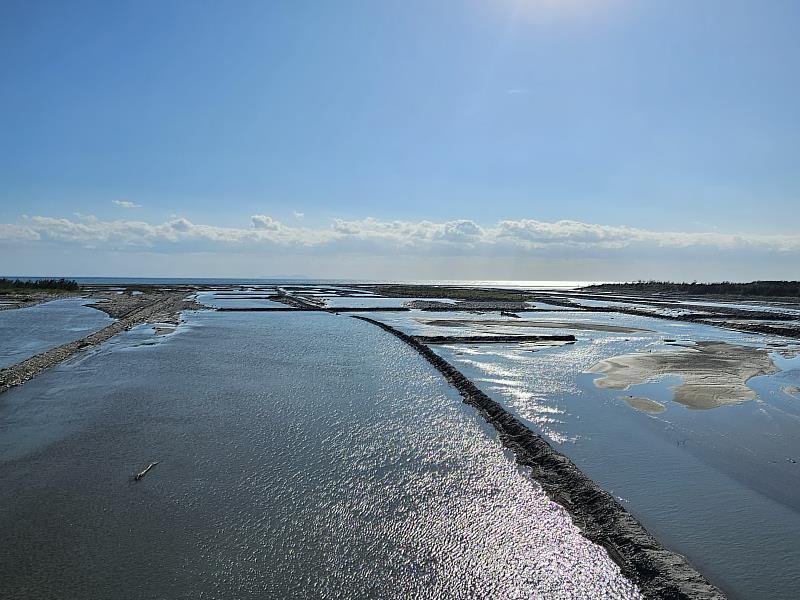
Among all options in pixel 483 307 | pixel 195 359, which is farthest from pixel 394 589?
pixel 483 307

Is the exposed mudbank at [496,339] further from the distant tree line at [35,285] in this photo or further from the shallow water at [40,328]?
the distant tree line at [35,285]

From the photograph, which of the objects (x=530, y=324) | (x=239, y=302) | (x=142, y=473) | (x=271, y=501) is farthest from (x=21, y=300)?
(x=271, y=501)

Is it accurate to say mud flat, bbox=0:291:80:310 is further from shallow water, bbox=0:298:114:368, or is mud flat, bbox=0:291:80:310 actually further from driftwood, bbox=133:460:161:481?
driftwood, bbox=133:460:161:481

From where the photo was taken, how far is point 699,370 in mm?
20875

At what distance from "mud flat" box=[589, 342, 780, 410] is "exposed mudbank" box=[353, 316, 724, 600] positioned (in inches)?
281

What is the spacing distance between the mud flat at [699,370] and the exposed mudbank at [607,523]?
7.13 m

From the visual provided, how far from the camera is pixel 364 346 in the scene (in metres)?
27.1

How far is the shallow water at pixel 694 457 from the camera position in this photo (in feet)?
23.8

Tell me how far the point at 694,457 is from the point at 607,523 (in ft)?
15.1

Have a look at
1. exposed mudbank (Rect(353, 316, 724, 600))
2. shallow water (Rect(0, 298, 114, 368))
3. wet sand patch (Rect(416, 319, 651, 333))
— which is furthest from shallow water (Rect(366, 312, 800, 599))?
shallow water (Rect(0, 298, 114, 368))

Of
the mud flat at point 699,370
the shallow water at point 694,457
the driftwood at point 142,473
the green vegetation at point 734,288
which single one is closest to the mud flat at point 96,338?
the driftwood at point 142,473

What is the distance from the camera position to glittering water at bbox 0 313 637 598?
641cm

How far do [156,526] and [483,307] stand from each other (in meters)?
50.2

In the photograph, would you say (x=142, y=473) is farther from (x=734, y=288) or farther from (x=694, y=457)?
(x=734, y=288)
